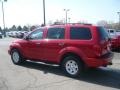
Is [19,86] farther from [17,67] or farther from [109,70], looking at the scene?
[109,70]

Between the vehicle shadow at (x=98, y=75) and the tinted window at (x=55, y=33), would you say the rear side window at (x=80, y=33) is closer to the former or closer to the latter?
the tinted window at (x=55, y=33)

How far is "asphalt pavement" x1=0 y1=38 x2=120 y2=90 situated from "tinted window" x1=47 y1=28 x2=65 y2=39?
139cm

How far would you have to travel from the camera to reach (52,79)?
335 inches

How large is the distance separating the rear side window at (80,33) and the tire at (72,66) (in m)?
0.75

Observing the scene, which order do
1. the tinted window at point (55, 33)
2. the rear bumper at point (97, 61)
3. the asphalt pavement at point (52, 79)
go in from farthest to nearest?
the tinted window at point (55, 33), the rear bumper at point (97, 61), the asphalt pavement at point (52, 79)

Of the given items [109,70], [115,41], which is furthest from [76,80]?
[115,41]

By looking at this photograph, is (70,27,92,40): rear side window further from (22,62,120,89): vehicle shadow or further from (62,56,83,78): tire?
(22,62,120,89): vehicle shadow

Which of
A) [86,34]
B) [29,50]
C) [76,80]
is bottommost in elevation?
[76,80]

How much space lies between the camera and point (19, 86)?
301 inches

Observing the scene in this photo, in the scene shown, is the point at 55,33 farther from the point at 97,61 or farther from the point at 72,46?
the point at 97,61

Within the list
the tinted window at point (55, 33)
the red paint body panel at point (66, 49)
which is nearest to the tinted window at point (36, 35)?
the red paint body panel at point (66, 49)

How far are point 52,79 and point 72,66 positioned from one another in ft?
2.82

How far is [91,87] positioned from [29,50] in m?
3.94

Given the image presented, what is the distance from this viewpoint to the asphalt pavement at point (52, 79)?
7535 millimetres
